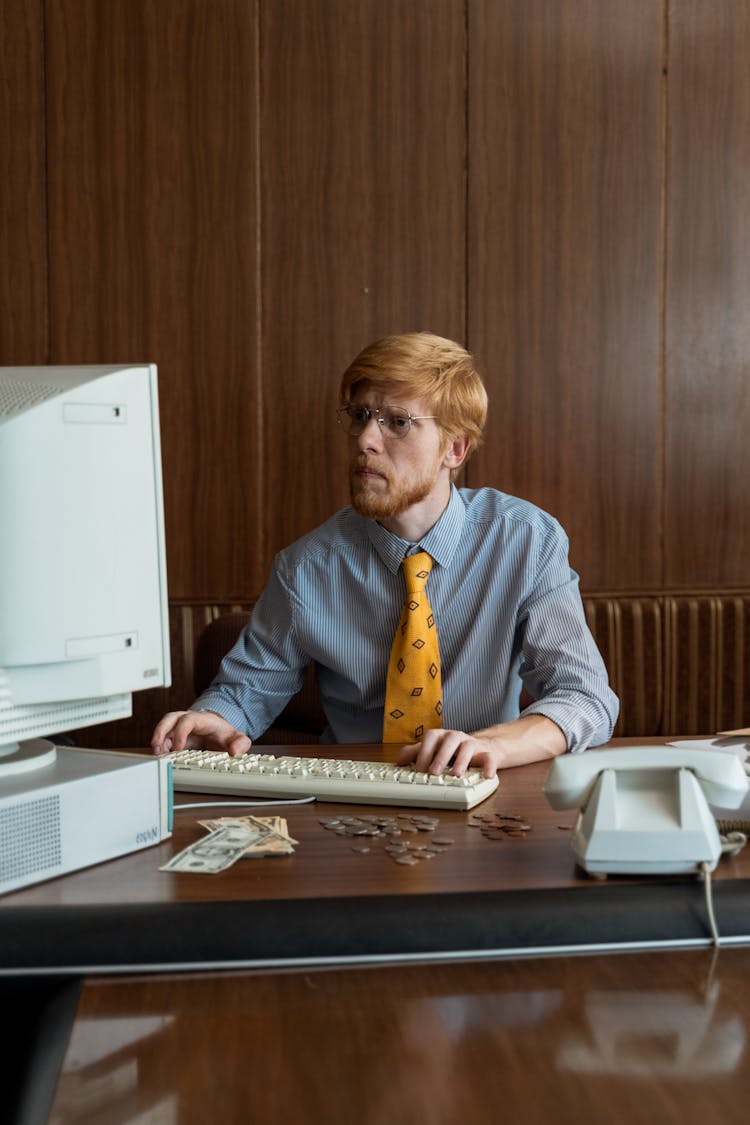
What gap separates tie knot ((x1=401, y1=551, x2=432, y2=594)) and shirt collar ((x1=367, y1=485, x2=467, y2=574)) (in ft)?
0.08

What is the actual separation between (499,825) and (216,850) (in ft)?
1.18

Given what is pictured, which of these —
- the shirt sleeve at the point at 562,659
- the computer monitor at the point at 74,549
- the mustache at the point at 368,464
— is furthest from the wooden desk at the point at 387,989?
the mustache at the point at 368,464

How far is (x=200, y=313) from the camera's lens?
3816 mm

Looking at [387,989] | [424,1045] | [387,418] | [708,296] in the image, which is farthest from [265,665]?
[708,296]

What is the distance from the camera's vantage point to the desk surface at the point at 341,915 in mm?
1120

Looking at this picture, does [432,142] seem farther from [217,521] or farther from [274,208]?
[217,521]

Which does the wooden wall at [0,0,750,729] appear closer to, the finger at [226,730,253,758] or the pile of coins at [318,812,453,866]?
the finger at [226,730,253,758]

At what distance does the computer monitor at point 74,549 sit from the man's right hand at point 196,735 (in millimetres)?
520

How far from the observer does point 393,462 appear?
240cm

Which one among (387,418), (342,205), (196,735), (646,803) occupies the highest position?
(342,205)

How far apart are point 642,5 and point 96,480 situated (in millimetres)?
3351

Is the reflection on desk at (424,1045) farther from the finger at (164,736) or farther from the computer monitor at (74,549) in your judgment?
the finger at (164,736)

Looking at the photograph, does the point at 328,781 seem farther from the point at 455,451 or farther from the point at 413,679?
the point at 455,451

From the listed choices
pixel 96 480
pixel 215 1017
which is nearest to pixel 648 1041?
pixel 215 1017
